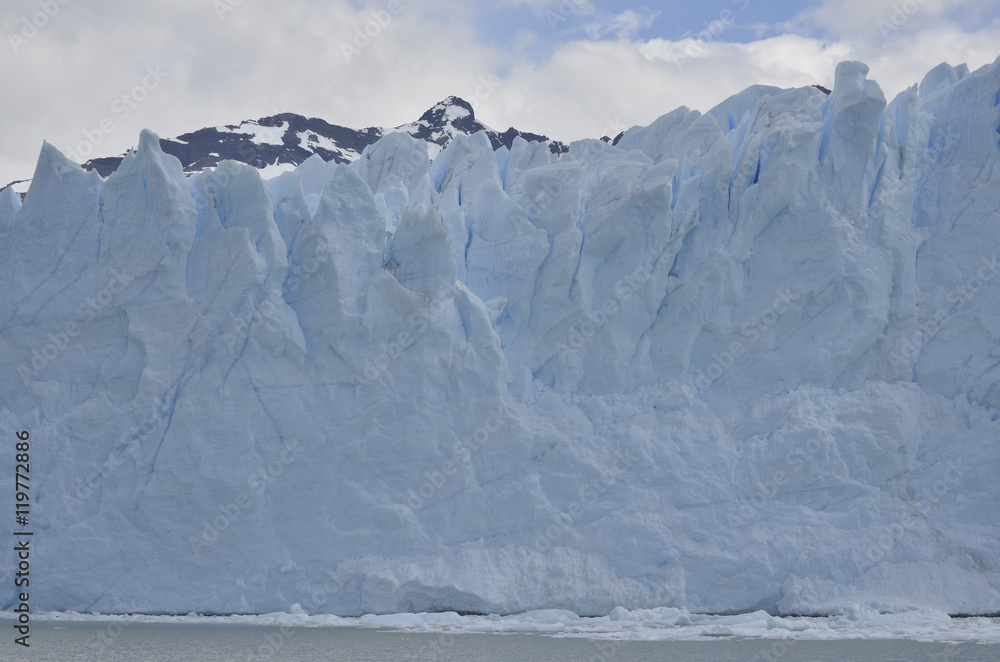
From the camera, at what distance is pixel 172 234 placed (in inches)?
666

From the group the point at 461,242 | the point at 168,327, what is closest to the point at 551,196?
the point at 461,242

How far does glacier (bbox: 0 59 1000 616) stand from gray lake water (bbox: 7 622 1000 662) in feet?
5.59

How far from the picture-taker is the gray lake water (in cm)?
1169

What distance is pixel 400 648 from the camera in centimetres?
1272

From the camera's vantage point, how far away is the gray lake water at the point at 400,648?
1169 centimetres

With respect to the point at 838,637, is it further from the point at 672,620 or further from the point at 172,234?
the point at 172,234

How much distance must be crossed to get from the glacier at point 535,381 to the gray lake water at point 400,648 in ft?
5.59

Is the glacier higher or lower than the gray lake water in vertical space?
higher

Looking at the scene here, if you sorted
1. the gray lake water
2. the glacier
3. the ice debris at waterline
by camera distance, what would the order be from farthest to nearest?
the glacier, the ice debris at waterline, the gray lake water

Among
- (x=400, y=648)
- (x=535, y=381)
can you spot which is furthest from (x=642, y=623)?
(x=535, y=381)

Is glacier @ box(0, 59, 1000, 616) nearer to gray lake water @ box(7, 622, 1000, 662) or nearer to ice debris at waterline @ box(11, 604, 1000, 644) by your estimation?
ice debris at waterline @ box(11, 604, 1000, 644)

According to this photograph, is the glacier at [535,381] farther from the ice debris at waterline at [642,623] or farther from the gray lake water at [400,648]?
the gray lake water at [400,648]

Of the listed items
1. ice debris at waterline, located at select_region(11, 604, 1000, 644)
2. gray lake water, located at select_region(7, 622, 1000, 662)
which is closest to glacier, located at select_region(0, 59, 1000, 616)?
ice debris at waterline, located at select_region(11, 604, 1000, 644)

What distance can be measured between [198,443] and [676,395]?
810cm
